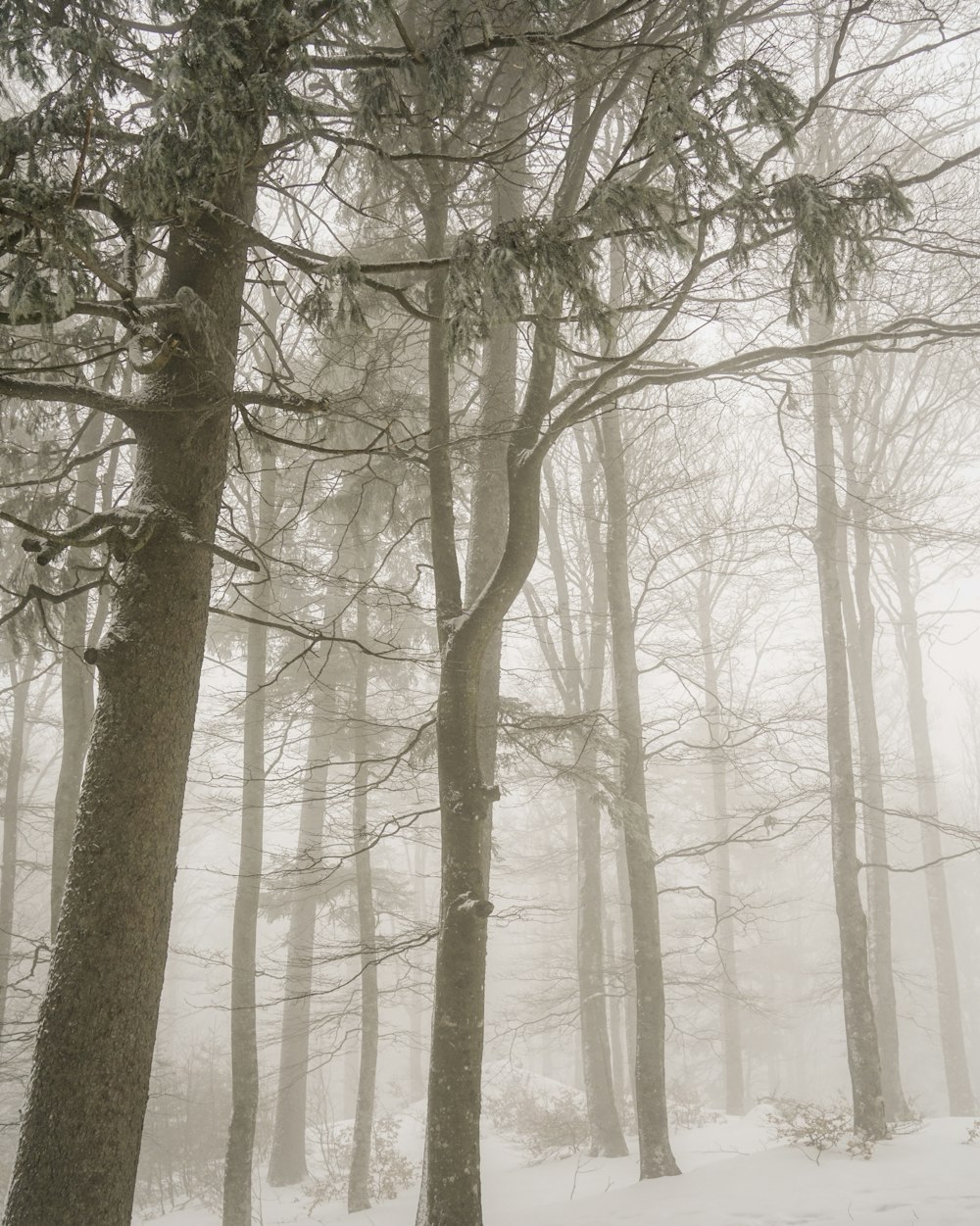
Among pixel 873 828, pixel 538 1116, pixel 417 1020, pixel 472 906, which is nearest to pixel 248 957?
pixel 472 906

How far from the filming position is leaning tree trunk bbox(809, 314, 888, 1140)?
786cm

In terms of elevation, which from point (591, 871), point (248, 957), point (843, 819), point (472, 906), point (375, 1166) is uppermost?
point (843, 819)


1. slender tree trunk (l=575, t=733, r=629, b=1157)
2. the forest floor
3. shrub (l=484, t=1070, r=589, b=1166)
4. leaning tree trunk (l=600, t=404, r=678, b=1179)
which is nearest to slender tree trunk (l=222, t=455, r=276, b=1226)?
the forest floor

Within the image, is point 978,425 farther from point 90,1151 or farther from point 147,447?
point 90,1151

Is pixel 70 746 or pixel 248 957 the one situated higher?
pixel 70 746

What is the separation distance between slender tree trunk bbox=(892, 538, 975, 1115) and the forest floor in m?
7.81

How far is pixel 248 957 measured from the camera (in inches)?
352

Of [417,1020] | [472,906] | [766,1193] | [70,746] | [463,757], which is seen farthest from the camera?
[417,1020]

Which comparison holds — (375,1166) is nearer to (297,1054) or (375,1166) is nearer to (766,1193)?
(297,1054)

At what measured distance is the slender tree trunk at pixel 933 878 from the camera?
50.5 ft

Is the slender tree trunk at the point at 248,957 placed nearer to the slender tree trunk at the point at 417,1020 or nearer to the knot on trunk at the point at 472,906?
the knot on trunk at the point at 472,906

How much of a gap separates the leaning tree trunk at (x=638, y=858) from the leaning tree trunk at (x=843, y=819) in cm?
184

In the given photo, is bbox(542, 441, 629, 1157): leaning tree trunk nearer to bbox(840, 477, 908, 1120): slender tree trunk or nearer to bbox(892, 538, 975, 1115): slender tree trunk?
bbox(840, 477, 908, 1120): slender tree trunk

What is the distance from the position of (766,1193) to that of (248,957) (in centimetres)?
561
